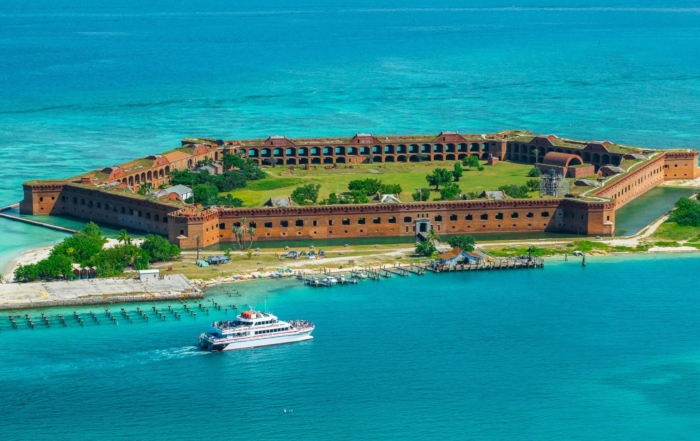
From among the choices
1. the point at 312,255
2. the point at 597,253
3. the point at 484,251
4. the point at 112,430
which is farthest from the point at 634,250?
the point at 112,430

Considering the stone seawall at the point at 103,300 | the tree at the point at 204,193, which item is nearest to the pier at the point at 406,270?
the stone seawall at the point at 103,300

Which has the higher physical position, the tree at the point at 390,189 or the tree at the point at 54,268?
the tree at the point at 390,189

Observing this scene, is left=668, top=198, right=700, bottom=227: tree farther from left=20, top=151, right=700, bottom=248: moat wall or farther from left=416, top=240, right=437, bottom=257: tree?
left=416, top=240, right=437, bottom=257: tree

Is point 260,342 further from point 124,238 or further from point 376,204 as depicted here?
point 376,204

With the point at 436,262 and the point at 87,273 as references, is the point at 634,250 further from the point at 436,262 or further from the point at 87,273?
the point at 87,273

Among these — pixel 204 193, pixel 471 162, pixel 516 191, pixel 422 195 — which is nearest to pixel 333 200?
pixel 422 195

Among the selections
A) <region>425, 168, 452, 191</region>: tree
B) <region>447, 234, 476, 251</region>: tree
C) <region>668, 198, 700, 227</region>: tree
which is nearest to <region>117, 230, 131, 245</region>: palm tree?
<region>447, 234, 476, 251</region>: tree

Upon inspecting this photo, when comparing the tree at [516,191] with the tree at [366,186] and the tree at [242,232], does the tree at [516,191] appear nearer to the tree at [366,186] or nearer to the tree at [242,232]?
the tree at [366,186]
